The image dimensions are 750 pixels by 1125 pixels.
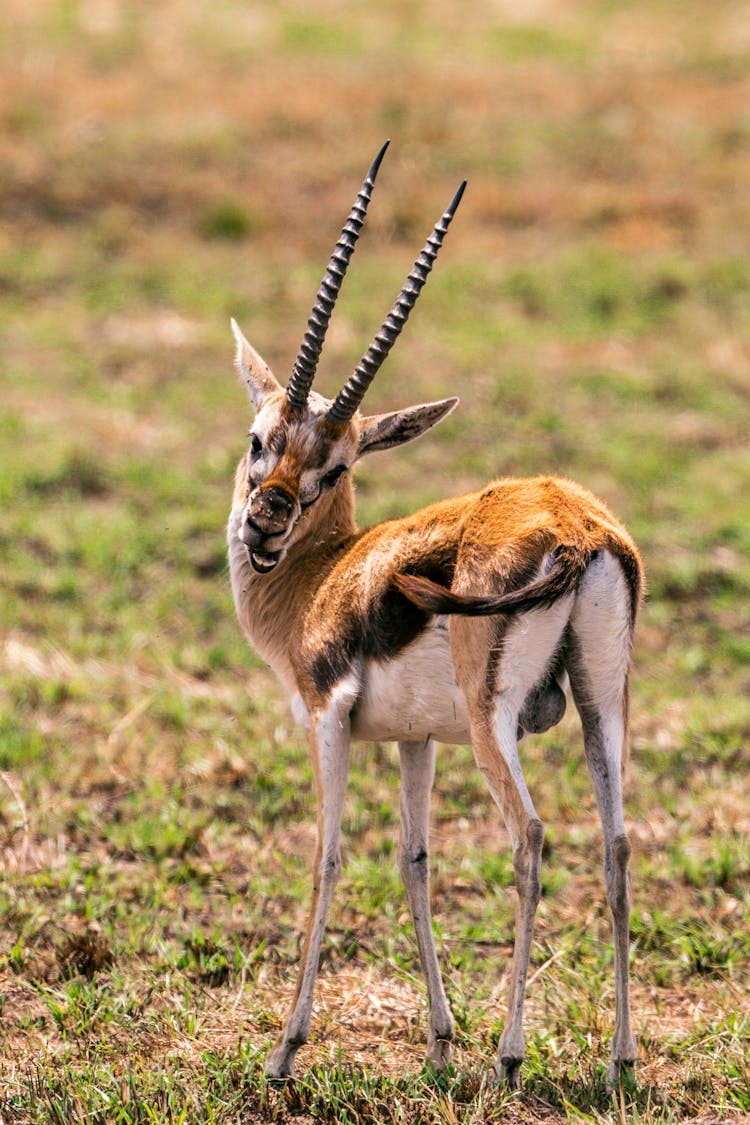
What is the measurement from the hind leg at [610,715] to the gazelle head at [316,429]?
108 centimetres

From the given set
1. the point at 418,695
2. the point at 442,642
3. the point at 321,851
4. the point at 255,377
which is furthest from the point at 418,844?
the point at 255,377

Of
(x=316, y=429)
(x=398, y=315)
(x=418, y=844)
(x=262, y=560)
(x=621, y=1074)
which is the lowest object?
(x=621, y=1074)

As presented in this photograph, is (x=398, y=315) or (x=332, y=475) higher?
(x=398, y=315)

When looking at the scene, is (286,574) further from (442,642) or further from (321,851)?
(321,851)

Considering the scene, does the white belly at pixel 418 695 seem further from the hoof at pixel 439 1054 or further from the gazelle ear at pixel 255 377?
the gazelle ear at pixel 255 377

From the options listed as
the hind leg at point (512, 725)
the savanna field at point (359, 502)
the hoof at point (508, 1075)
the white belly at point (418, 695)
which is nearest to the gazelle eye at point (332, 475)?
the white belly at point (418, 695)

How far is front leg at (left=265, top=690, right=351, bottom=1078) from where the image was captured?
4.19m

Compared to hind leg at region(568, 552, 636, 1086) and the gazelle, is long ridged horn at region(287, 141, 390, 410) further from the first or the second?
hind leg at region(568, 552, 636, 1086)

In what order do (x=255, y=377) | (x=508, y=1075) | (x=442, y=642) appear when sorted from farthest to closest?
(x=255, y=377) → (x=442, y=642) → (x=508, y=1075)

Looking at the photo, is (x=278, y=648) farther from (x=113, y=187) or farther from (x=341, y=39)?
(x=341, y=39)

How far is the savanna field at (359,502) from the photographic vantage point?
4.61 metres

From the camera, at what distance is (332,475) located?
4914mm

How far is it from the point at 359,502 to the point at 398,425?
4634 mm

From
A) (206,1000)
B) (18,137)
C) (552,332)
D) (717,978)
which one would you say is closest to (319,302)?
(206,1000)
